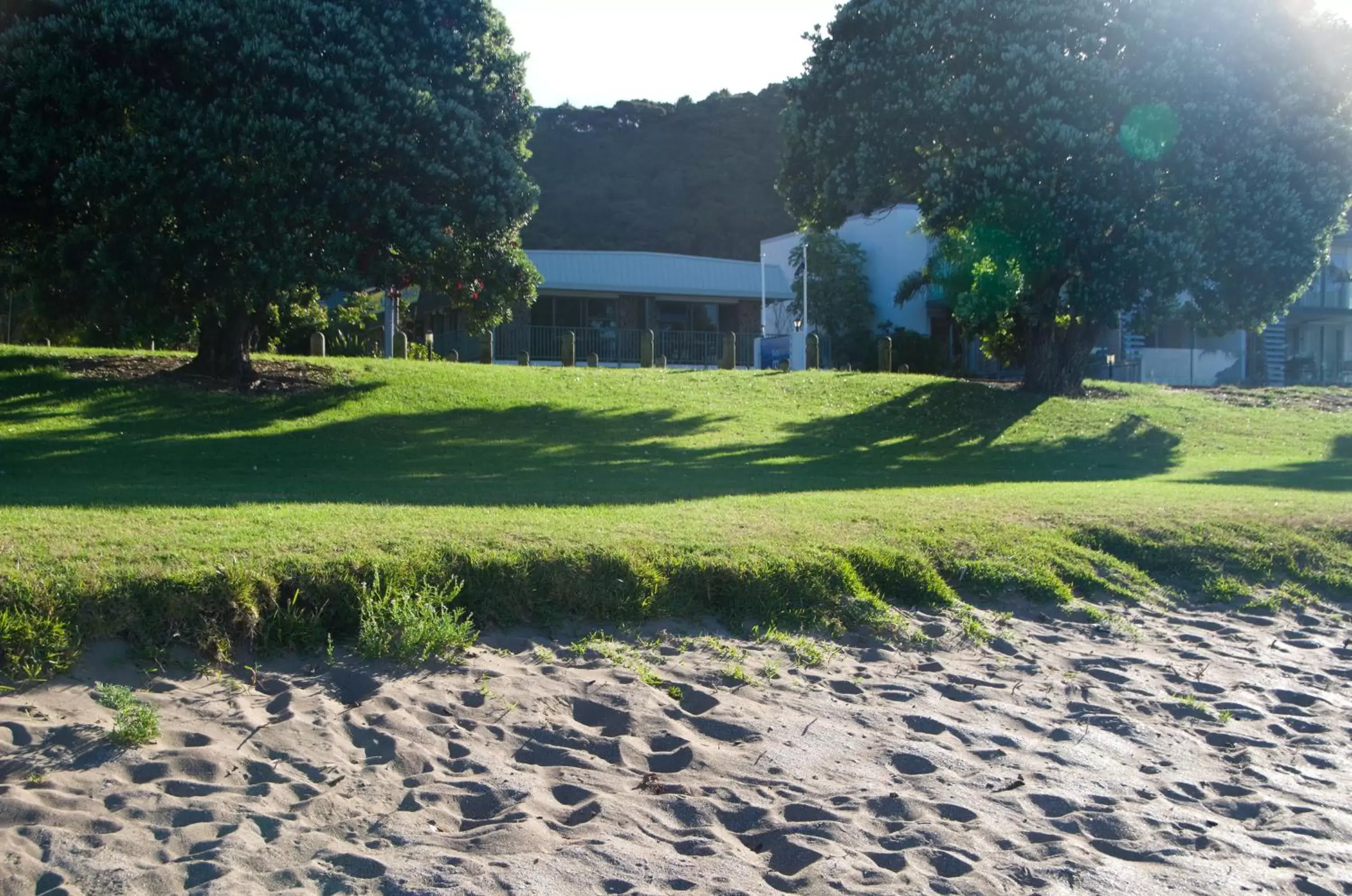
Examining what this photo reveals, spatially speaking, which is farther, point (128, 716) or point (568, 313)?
point (568, 313)

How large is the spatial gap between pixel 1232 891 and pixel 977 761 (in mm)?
1504

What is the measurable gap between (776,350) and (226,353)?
73.8 feet

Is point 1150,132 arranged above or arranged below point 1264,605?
above

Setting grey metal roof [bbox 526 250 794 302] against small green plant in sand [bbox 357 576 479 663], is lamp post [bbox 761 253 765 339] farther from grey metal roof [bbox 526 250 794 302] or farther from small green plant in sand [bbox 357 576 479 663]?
small green plant in sand [bbox 357 576 479 663]

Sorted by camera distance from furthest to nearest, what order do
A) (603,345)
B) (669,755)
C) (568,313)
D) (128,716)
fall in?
1. (568,313)
2. (603,345)
3. (669,755)
4. (128,716)

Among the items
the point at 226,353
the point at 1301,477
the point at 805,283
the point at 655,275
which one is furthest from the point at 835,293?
the point at 226,353

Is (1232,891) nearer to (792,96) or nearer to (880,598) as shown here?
(880,598)

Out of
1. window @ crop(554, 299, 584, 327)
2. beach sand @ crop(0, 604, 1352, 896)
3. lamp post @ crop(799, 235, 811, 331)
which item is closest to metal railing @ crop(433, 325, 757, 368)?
window @ crop(554, 299, 584, 327)

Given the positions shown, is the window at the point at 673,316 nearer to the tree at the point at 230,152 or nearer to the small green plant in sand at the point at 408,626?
the tree at the point at 230,152

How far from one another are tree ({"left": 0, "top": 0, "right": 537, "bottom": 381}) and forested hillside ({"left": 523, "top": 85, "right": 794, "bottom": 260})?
177ft

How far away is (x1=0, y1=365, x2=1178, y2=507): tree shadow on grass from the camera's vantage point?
1182cm

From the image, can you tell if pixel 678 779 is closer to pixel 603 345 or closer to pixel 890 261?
pixel 603 345

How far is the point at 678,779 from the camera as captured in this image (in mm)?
6211

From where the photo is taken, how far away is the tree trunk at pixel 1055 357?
24.9 metres
